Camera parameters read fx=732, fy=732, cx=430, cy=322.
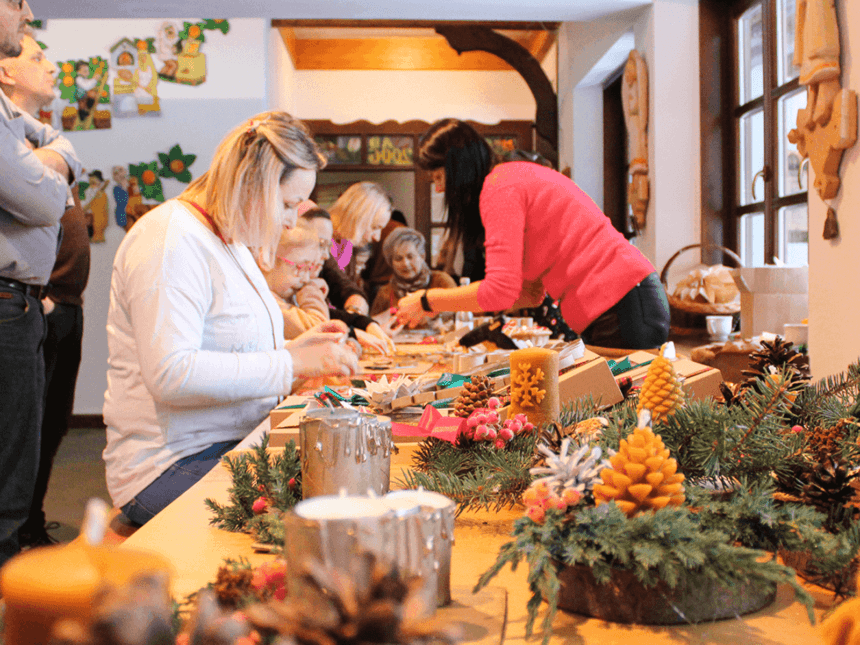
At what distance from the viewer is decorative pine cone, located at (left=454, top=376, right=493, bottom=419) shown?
84cm

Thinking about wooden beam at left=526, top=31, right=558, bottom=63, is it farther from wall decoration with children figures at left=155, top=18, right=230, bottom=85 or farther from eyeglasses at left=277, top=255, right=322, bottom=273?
eyeglasses at left=277, top=255, right=322, bottom=273

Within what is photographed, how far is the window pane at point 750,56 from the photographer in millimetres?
3146

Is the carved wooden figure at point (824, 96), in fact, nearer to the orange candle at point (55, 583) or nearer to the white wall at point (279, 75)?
the orange candle at point (55, 583)

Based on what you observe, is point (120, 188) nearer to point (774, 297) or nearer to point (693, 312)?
point (693, 312)

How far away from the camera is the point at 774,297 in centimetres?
224

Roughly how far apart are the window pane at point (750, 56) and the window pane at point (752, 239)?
524mm

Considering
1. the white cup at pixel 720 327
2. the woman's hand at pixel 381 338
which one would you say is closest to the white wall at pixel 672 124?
the white cup at pixel 720 327

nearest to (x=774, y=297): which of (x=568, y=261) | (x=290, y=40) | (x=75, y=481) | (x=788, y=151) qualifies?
(x=568, y=261)

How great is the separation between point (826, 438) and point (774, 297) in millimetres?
1771

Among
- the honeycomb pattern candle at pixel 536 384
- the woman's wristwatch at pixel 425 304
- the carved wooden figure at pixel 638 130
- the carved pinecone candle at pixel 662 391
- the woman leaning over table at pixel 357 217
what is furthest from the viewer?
the woman leaning over table at pixel 357 217

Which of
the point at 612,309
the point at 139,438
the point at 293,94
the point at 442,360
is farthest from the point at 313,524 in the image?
the point at 293,94

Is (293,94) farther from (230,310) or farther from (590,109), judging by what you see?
(230,310)

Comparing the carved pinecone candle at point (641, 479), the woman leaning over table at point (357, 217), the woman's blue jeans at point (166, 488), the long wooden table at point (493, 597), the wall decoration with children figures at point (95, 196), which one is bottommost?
the woman's blue jeans at point (166, 488)

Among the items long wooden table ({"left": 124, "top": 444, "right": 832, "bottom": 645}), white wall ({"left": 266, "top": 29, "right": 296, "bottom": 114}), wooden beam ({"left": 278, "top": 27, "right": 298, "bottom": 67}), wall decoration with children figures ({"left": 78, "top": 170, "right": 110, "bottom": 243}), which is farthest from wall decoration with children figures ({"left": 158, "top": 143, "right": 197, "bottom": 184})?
long wooden table ({"left": 124, "top": 444, "right": 832, "bottom": 645})
